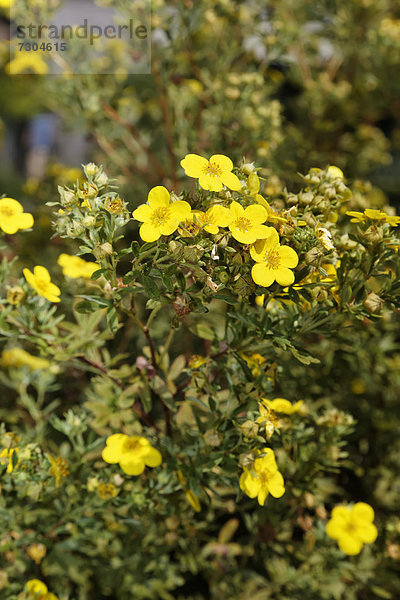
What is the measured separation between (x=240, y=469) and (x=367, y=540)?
52 centimetres

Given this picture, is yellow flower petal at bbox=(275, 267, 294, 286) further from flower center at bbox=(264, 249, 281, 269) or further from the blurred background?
the blurred background

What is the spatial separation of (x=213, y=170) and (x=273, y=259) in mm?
195

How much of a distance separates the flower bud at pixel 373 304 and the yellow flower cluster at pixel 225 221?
0.19 meters

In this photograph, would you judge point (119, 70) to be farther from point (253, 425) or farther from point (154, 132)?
point (253, 425)

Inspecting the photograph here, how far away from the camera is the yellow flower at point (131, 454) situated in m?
1.05

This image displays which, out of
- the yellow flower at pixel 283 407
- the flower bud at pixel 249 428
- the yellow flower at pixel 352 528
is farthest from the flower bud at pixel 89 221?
the yellow flower at pixel 352 528

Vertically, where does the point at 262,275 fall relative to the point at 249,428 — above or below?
above

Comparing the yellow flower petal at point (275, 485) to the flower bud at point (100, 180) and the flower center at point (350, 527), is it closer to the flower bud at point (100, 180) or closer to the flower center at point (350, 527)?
the flower center at point (350, 527)

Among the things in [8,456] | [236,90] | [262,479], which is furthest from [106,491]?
[236,90]

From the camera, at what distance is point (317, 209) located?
97 centimetres

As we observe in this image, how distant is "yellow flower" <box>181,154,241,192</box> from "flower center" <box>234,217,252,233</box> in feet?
0.19

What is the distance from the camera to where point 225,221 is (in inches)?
31.3

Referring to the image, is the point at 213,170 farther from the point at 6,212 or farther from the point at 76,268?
the point at 76,268

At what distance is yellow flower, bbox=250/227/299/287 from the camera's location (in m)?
0.82
